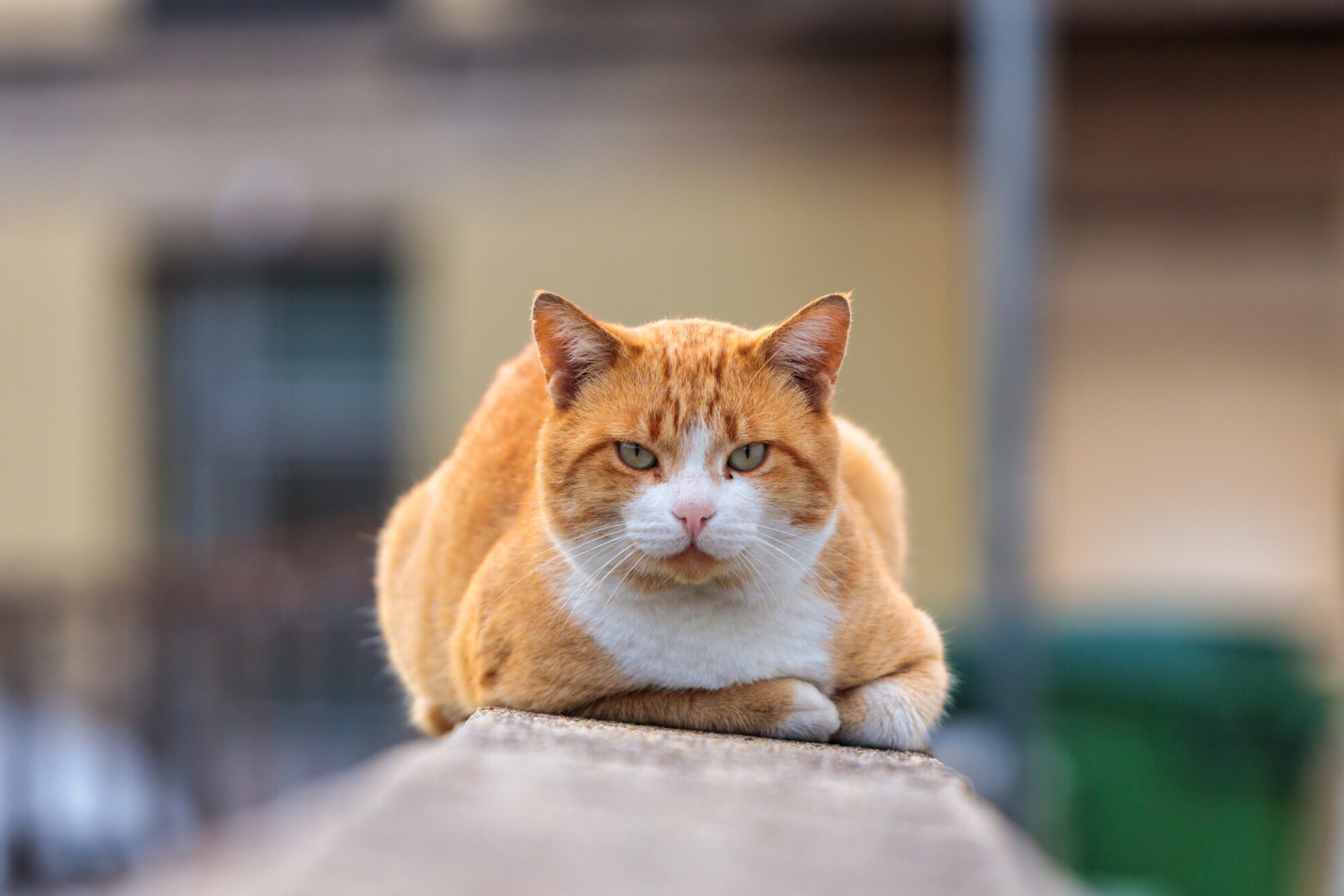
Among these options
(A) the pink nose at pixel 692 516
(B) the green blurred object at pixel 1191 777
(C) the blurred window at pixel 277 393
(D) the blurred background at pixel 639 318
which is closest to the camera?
(A) the pink nose at pixel 692 516

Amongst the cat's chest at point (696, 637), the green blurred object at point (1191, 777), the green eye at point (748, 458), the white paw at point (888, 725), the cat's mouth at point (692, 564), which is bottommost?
the green blurred object at point (1191, 777)

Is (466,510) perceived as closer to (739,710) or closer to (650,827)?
(739,710)

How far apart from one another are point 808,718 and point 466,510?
0.63 metres

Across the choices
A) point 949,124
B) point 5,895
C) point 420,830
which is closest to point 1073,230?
point 949,124

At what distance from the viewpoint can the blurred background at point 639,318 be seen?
586cm

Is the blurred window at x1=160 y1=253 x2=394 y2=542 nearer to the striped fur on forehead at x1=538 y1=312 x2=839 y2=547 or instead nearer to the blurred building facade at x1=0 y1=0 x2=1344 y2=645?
the blurred building facade at x1=0 y1=0 x2=1344 y2=645

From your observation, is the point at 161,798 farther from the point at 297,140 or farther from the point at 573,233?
the point at 297,140

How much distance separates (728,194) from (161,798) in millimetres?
5297

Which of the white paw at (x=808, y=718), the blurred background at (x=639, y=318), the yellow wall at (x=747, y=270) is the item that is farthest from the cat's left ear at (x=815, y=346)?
the yellow wall at (x=747, y=270)

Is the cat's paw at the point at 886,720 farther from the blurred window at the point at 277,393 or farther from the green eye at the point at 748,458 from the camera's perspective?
the blurred window at the point at 277,393

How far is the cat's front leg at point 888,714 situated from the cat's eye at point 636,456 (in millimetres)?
429

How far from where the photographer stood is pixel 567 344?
1612 mm

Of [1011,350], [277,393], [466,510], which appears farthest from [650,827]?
[277,393]

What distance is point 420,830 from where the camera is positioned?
1.01 metres
